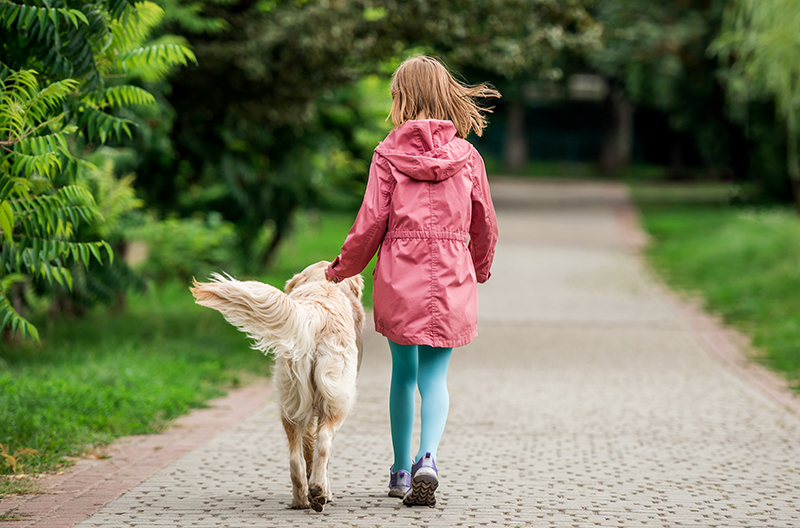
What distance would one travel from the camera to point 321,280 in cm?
475

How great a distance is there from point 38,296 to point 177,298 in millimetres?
5263

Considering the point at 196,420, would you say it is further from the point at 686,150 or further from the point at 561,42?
the point at 686,150

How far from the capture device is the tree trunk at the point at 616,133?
154 ft

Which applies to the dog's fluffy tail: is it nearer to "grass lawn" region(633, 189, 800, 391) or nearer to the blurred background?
the blurred background

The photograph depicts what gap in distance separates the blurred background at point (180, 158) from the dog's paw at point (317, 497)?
5.99ft

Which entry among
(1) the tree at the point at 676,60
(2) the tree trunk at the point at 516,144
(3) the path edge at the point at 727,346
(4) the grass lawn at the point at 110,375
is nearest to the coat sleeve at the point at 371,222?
(4) the grass lawn at the point at 110,375

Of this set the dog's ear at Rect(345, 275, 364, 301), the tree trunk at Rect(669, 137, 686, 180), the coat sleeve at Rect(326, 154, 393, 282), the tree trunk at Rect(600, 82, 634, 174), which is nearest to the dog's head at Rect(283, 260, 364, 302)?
the dog's ear at Rect(345, 275, 364, 301)

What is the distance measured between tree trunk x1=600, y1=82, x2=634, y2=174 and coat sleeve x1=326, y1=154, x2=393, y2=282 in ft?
142

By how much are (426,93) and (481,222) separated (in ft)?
2.31

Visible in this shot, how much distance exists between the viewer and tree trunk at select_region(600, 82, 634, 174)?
47000 mm

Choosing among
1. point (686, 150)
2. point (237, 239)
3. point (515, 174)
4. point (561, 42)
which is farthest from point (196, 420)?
point (686, 150)

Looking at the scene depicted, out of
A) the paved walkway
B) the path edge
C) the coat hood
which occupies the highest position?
the coat hood

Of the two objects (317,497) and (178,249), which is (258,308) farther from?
(178,249)

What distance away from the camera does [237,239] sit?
1380cm
